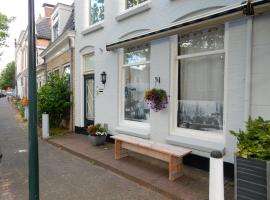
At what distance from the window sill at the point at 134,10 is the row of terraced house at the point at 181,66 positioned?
0.02m

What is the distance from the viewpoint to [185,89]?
5.50m

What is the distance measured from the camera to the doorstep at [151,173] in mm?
4023

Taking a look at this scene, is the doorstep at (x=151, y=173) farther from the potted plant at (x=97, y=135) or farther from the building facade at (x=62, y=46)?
the building facade at (x=62, y=46)

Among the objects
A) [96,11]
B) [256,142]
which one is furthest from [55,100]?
[256,142]

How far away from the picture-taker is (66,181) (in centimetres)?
470

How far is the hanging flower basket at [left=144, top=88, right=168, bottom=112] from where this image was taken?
18.0ft

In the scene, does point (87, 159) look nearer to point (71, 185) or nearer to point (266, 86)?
point (71, 185)

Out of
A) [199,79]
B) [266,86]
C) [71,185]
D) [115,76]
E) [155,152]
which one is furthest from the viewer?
[115,76]

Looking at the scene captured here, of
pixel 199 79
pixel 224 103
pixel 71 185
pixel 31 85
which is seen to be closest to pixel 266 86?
pixel 224 103

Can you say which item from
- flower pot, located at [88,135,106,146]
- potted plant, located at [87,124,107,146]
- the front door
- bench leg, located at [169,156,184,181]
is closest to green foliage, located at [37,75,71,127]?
the front door

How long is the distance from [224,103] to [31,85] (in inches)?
135

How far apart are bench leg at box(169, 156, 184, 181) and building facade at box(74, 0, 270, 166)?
59 centimetres

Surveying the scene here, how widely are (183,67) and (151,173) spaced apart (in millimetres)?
2415

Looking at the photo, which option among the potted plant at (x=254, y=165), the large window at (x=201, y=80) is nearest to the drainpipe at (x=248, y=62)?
the large window at (x=201, y=80)
